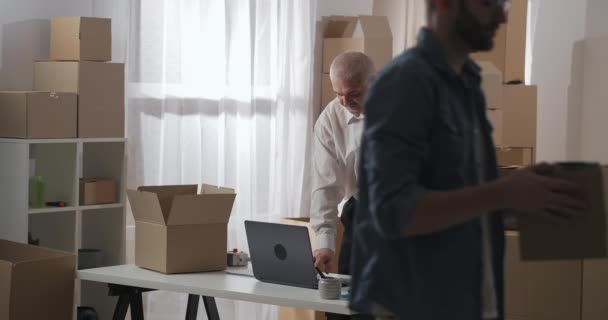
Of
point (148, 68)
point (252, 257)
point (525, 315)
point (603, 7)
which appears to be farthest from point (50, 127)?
point (603, 7)

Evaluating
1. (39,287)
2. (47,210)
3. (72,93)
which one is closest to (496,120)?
(72,93)

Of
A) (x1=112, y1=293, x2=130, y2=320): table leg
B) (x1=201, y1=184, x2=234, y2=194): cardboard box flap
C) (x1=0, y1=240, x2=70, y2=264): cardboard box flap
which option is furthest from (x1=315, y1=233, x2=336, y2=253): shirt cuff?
(x1=0, y1=240, x2=70, y2=264): cardboard box flap

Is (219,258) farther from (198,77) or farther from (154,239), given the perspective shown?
(198,77)

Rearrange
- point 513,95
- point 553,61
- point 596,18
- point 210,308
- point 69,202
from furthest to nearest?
point 553,61 < point 596,18 < point 513,95 < point 69,202 < point 210,308

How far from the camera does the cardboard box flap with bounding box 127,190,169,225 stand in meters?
3.51

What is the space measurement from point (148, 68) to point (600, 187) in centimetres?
354

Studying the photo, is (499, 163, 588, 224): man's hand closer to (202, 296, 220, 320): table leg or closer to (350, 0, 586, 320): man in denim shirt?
(350, 0, 586, 320): man in denim shirt

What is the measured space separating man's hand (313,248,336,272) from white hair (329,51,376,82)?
2.02ft

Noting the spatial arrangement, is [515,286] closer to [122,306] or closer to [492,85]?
[122,306]

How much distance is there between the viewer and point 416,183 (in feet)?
4.73

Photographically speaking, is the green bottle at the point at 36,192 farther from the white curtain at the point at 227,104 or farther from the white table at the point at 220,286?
the white table at the point at 220,286

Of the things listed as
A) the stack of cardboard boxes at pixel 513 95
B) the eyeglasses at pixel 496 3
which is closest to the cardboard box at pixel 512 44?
the stack of cardboard boxes at pixel 513 95

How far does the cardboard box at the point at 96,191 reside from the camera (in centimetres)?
448

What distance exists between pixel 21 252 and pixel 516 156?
313cm
